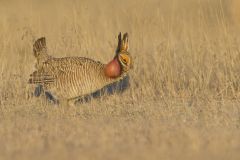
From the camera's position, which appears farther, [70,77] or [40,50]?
[40,50]

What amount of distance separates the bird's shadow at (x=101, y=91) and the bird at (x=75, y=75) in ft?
1.06

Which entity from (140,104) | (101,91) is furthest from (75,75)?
(101,91)

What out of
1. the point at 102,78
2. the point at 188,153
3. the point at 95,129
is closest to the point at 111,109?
the point at 102,78

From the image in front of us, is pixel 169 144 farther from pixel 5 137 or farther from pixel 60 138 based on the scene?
pixel 5 137

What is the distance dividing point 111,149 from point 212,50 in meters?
3.85

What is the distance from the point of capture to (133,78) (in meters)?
9.12

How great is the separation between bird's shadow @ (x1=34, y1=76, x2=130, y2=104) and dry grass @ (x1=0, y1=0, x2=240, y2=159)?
0.36 ft

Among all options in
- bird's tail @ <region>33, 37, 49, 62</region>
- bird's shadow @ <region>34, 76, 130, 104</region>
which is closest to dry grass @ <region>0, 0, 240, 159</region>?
bird's shadow @ <region>34, 76, 130, 104</region>

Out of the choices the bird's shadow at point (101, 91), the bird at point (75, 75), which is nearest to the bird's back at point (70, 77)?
the bird at point (75, 75)

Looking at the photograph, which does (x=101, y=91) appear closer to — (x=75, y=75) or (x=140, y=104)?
(x=140, y=104)

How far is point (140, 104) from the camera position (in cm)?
822

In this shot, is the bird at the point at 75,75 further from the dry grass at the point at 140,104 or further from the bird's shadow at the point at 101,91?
the bird's shadow at the point at 101,91

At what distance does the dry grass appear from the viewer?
18.7 ft

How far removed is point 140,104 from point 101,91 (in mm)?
792
